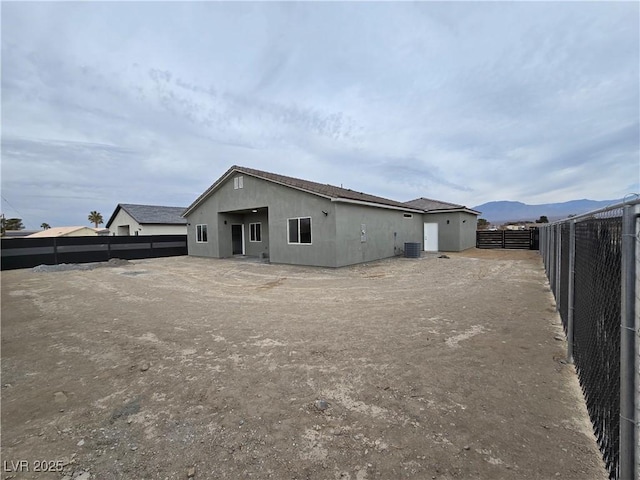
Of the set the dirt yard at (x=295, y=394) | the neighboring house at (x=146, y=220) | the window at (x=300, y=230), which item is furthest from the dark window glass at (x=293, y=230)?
the neighboring house at (x=146, y=220)

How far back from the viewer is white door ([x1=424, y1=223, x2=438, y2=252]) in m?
19.9

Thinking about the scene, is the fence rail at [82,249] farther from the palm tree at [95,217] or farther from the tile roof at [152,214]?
the palm tree at [95,217]

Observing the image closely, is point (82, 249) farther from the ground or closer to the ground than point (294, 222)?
closer to the ground

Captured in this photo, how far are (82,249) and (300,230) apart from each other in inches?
542

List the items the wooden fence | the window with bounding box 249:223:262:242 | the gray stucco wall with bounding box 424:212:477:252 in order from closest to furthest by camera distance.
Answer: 1. the window with bounding box 249:223:262:242
2. the gray stucco wall with bounding box 424:212:477:252
3. the wooden fence

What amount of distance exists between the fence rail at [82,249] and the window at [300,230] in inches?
450

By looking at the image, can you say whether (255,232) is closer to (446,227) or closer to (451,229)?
(446,227)

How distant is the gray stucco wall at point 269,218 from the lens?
39.8ft

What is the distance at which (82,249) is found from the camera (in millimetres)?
16484

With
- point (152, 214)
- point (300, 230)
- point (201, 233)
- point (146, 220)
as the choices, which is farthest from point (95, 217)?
point (300, 230)

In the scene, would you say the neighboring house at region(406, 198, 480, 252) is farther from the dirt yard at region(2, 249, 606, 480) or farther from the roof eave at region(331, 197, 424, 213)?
the dirt yard at region(2, 249, 606, 480)

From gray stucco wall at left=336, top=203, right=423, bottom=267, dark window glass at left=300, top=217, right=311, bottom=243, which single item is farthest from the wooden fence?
dark window glass at left=300, top=217, right=311, bottom=243

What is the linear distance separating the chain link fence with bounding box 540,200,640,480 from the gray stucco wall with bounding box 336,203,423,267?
902cm

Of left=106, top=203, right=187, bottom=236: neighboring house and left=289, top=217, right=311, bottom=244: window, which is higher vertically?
left=106, top=203, right=187, bottom=236: neighboring house
